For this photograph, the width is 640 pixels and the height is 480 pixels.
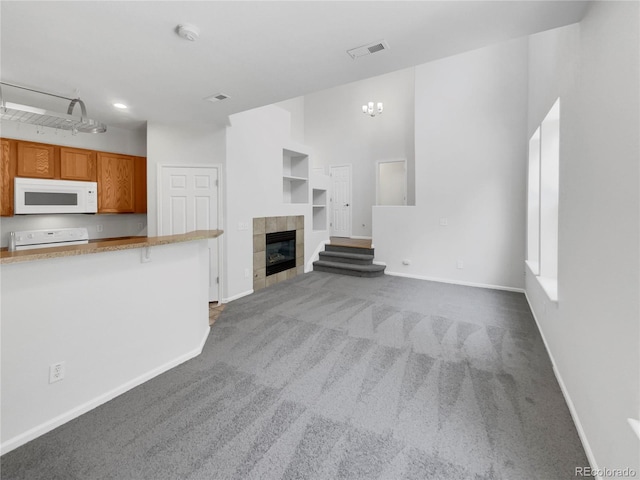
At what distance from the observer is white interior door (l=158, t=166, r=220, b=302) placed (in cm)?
422

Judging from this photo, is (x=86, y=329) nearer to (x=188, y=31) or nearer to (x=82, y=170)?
(x=188, y=31)

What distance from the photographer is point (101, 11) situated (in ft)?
5.72

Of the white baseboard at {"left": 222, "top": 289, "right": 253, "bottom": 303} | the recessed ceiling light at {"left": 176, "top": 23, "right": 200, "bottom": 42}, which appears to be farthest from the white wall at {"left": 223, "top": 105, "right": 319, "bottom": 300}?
the recessed ceiling light at {"left": 176, "top": 23, "right": 200, "bottom": 42}

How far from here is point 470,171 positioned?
5223 mm

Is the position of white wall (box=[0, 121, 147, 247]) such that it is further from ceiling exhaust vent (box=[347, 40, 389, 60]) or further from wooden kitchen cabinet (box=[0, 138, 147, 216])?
ceiling exhaust vent (box=[347, 40, 389, 60])

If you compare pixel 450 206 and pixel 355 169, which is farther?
pixel 355 169

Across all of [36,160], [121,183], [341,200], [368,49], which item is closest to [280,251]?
[121,183]

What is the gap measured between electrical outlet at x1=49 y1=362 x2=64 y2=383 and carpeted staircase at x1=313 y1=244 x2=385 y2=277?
4.73 m

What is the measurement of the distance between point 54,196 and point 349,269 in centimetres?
479

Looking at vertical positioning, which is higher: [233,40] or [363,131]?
[363,131]

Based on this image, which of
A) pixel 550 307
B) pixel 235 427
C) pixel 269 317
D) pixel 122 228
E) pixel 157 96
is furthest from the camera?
pixel 122 228

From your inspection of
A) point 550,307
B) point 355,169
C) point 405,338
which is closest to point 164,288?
point 405,338

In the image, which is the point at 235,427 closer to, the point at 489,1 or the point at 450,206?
the point at 489,1

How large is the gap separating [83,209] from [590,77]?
208 inches
